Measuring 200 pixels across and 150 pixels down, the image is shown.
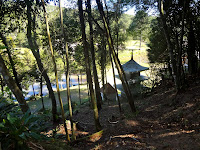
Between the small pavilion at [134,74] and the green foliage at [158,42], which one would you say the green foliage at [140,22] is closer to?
the green foliage at [158,42]

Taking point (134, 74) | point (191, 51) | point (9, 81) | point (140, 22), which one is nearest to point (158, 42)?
point (140, 22)

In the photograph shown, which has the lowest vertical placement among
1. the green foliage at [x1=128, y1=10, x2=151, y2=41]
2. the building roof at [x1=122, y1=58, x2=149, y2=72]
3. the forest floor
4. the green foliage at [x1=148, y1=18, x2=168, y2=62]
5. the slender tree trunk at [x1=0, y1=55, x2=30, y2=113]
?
the forest floor

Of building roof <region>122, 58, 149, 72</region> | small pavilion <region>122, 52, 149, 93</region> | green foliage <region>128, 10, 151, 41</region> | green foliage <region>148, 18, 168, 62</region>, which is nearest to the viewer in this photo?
green foliage <region>128, 10, 151, 41</region>

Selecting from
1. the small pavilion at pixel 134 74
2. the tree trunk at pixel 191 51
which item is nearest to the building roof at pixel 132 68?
the small pavilion at pixel 134 74

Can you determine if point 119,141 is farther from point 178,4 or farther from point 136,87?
point 136,87

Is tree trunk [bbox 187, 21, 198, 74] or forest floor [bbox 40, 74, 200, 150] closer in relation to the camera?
forest floor [bbox 40, 74, 200, 150]

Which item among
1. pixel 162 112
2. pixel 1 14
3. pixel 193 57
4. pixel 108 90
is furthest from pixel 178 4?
pixel 108 90

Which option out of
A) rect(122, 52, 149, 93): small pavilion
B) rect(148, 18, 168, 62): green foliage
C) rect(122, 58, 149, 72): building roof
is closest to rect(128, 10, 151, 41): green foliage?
rect(148, 18, 168, 62): green foliage

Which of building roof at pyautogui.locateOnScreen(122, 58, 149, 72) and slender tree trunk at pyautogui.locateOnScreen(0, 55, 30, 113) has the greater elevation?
slender tree trunk at pyautogui.locateOnScreen(0, 55, 30, 113)

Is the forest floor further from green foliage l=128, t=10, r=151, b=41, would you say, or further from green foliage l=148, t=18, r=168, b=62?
green foliage l=128, t=10, r=151, b=41

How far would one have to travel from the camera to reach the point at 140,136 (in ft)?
15.3

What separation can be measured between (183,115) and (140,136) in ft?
8.01

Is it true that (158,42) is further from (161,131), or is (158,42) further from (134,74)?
(161,131)

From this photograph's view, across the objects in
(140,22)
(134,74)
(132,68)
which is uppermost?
(140,22)
